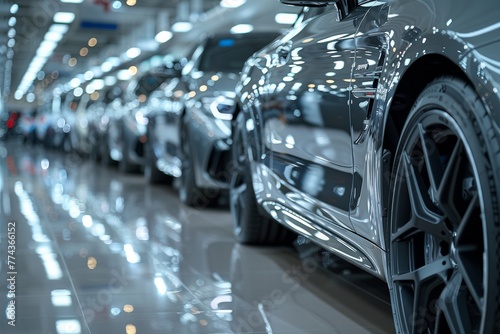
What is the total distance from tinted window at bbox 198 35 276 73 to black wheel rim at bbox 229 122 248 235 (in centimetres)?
205

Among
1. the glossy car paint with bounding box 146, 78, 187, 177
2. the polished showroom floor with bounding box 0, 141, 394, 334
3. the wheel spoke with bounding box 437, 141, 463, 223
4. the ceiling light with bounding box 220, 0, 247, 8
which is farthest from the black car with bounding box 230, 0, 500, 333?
the ceiling light with bounding box 220, 0, 247, 8

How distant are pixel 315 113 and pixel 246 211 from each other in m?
1.74

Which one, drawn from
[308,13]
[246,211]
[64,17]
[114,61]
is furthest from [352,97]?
[114,61]

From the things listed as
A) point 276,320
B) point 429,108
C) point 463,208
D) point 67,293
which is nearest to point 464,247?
point 463,208

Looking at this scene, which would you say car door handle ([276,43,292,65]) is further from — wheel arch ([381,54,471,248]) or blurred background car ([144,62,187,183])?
blurred background car ([144,62,187,183])

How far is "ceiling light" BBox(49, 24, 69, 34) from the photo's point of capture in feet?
101

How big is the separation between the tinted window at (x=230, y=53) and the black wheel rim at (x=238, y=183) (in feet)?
6.73

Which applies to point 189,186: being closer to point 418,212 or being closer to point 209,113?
point 209,113

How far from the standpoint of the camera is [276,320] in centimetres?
356

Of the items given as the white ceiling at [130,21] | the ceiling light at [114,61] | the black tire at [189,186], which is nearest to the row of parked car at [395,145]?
the black tire at [189,186]

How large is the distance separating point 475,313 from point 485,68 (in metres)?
0.67

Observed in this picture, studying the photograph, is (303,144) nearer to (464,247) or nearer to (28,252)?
(464,247)

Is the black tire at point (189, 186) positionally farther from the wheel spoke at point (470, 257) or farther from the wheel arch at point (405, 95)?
the wheel spoke at point (470, 257)

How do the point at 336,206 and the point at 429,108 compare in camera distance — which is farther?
the point at 336,206
